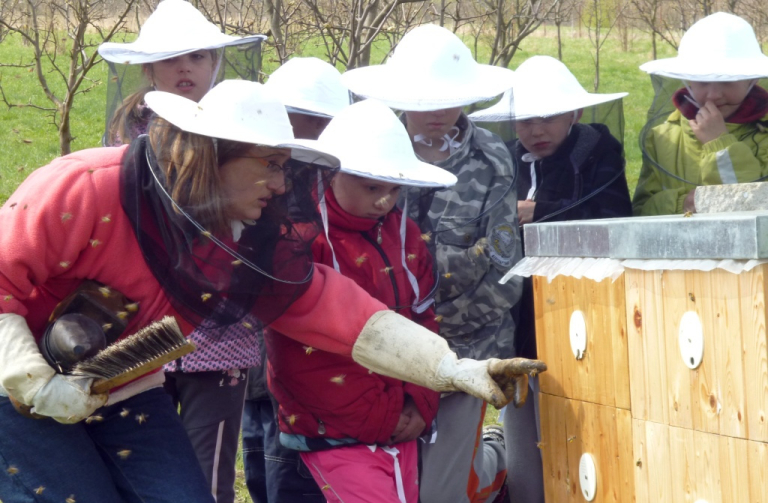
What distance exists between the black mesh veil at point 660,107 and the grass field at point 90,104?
198 cm

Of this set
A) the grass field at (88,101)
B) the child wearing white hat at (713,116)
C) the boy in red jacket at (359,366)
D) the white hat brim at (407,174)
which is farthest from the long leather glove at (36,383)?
the grass field at (88,101)

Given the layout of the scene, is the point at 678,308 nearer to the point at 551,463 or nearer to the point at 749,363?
the point at 749,363

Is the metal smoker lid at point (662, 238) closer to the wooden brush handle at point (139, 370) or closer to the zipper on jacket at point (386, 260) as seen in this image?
the zipper on jacket at point (386, 260)

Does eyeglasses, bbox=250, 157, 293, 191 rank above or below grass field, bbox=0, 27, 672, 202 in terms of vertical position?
below

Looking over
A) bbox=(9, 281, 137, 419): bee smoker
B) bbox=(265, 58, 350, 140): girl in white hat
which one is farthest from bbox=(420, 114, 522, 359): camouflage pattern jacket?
bbox=(9, 281, 137, 419): bee smoker

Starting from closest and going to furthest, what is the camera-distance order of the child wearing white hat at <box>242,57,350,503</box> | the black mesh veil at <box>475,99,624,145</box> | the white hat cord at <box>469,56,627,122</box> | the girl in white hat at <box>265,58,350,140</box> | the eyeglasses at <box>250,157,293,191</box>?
1. the eyeglasses at <box>250,157,293,191</box>
2. the child wearing white hat at <box>242,57,350,503</box>
3. the girl in white hat at <box>265,58,350,140</box>
4. the white hat cord at <box>469,56,627,122</box>
5. the black mesh veil at <box>475,99,624,145</box>

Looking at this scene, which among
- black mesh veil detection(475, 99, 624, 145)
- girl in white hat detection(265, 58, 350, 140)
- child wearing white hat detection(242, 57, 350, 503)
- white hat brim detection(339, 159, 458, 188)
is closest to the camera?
white hat brim detection(339, 159, 458, 188)

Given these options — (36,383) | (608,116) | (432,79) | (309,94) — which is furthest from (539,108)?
(36,383)

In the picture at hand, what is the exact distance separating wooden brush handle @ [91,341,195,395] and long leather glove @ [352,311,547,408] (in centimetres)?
51

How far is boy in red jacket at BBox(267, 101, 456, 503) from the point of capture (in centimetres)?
254

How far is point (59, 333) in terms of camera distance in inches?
78.7

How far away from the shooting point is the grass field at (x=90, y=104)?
386 inches

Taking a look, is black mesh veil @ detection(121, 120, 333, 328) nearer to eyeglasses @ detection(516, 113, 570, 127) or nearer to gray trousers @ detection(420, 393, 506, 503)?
gray trousers @ detection(420, 393, 506, 503)

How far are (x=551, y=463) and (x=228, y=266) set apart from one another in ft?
4.06
